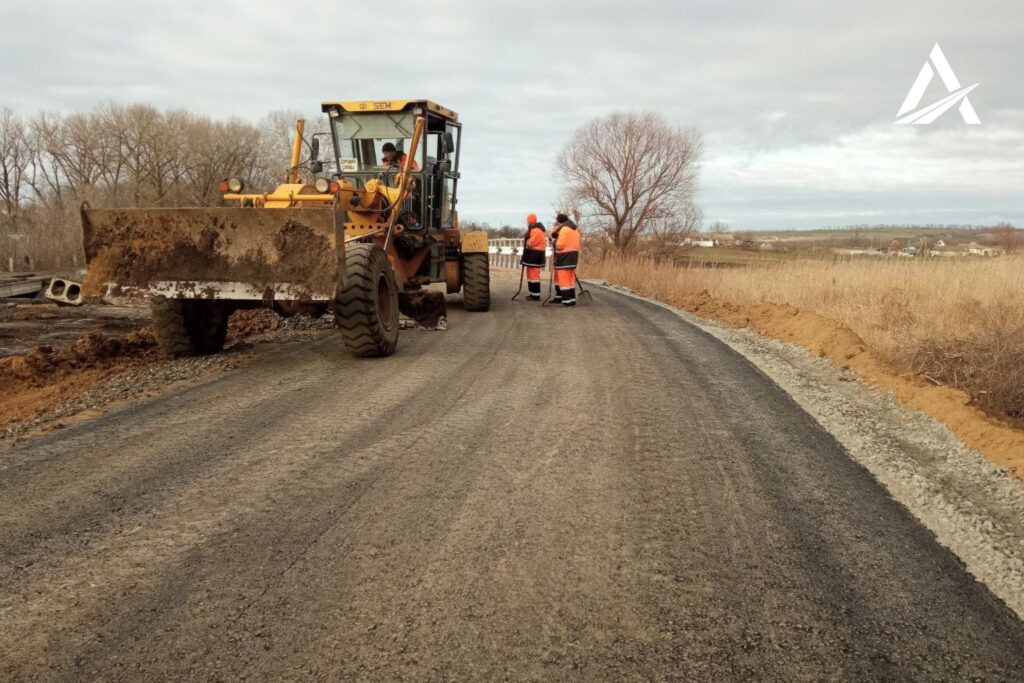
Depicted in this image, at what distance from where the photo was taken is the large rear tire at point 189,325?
257 inches

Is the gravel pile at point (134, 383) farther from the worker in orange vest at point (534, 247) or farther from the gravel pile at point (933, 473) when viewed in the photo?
the worker in orange vest at point (534, 247)

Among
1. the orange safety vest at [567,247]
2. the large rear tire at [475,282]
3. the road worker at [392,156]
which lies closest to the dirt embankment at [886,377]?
the orange safety vest at [567,247]

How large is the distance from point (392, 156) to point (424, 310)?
243 cm

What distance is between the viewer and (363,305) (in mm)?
6184

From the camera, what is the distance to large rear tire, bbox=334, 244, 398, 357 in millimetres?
6129

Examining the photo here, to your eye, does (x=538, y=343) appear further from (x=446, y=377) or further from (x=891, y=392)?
(x=891, y=392)

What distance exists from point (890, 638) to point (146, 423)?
4451 mm

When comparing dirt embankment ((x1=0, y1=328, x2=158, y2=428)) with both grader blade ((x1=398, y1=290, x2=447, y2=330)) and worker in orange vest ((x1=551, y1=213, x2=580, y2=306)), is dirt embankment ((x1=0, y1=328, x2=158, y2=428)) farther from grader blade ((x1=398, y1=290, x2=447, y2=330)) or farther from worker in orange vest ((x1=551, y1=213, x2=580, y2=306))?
worker in orange vest ((x1=551, y1=213, x2=580, y2=306))

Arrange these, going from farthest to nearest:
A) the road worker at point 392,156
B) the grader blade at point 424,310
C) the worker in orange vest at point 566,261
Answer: the worker in orange vest at point 566,261 < the road worker at point 392,156 < the grader blade at point 424,310

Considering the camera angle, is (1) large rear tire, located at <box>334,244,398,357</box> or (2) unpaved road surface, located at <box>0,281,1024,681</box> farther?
(1) large rear tire, located at <box>334,244,398,357</box>

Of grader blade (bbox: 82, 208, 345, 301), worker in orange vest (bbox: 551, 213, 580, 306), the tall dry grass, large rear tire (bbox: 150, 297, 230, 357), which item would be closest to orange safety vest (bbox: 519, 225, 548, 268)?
worker in orange vest (bbox: 551, 213, 580, 306)

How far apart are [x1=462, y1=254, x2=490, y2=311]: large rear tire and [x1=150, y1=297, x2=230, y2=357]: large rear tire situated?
461cm

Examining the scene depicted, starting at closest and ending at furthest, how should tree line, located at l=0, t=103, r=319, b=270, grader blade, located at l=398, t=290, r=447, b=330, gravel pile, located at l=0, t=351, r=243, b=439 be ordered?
gravel pile, located at l=0, t=351, r=243, b=439 → grader blade, located at l=398, t=290, r=447, b=330 → tree line, located at l=0, t=103, r=319, b=270

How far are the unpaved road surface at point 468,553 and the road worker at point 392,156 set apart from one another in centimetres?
550
